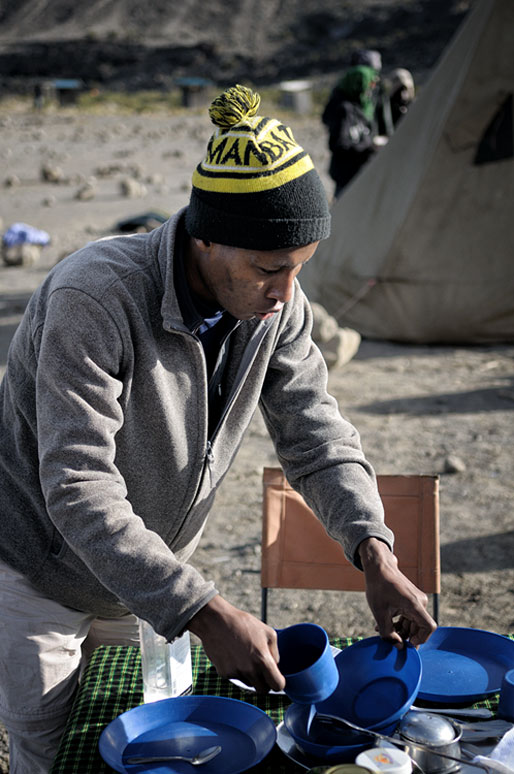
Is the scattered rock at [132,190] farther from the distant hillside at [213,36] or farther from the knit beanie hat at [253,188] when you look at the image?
the distant hillside at [213,36]

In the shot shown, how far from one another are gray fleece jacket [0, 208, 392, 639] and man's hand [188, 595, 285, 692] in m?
0.03

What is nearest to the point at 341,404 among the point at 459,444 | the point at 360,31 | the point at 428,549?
the point at 459,444

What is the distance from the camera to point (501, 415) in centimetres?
570

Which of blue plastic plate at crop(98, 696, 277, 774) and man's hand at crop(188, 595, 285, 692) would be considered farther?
blue plastic plate at crop(98, 696, 277, 774)

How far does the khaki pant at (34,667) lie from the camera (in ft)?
6.34

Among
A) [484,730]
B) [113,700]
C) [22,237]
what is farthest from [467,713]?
[22,237]

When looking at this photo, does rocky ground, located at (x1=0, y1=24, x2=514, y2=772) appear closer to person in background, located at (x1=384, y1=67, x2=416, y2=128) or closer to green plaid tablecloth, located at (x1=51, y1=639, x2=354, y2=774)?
green plaid tablecloth, located at (x1=51, y1=639, x2=354, y2=774)

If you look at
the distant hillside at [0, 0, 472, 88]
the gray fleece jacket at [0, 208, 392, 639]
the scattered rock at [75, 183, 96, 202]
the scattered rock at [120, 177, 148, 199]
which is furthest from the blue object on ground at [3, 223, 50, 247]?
the distant hillside at [0, 0, 472, 88]

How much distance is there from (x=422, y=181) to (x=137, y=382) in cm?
535

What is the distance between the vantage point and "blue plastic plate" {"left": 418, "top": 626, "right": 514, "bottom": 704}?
1.80 m

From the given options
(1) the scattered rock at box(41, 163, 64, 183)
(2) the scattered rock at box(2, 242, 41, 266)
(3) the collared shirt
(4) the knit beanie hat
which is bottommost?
(1) the scattered rock at box(41, 163, 64, 183)

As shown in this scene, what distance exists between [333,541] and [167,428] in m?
0.86

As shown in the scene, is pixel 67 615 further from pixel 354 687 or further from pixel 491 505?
pixel 491 505

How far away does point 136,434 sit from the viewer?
1.83 metres
